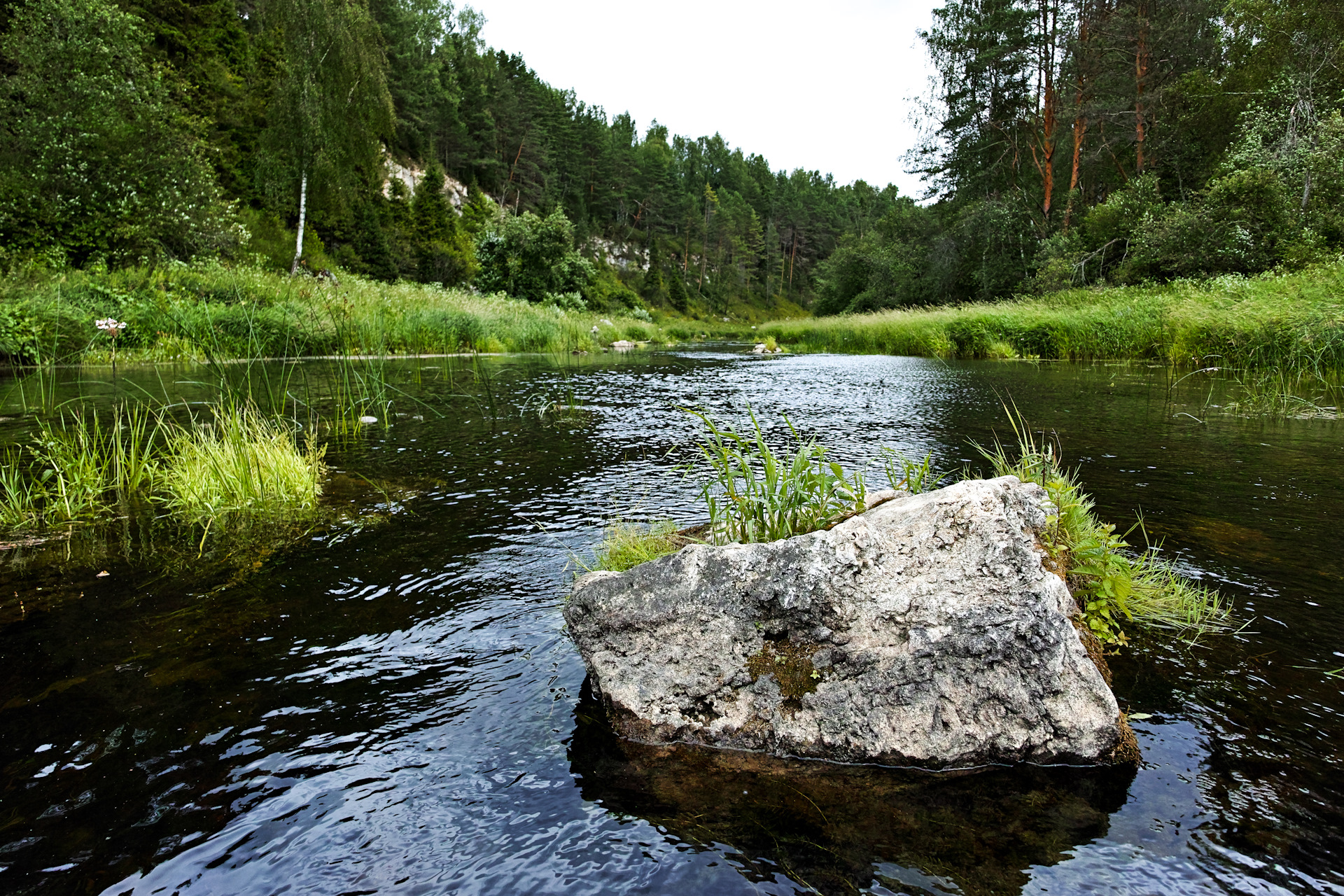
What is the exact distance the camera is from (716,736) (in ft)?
8.11

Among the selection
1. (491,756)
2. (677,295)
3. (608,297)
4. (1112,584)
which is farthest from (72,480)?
(677,295)

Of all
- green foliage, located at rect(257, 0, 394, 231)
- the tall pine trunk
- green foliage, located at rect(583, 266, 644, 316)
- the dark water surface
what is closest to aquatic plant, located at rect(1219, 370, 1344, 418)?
the dark water surface

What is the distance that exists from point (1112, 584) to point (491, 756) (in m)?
2.82

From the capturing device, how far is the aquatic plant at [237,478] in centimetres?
524

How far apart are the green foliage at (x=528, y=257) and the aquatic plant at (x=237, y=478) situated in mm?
32067

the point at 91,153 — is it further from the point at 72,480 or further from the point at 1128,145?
the point at 1128,145

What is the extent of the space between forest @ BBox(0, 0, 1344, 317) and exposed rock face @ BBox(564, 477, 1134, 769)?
22763 mm

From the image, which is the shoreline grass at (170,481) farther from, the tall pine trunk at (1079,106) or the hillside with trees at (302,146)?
the tall pine trunk at (1079,106)

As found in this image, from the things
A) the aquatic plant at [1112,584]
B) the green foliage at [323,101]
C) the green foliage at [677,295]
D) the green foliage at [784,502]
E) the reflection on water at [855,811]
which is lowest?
the reflection on water at [855,811]

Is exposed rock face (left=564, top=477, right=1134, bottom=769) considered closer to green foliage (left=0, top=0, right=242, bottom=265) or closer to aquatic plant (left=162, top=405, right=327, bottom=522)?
aquatic plant (left=162, top=405, right=327, bottom=522)

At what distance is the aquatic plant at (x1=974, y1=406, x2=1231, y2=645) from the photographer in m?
3.01

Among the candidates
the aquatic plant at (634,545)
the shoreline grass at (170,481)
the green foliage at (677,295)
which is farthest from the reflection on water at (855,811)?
the green foliage at (677,295)

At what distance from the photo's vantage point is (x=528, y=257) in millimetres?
37344

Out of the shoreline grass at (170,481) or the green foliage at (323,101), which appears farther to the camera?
the green foliage at (323,101)
